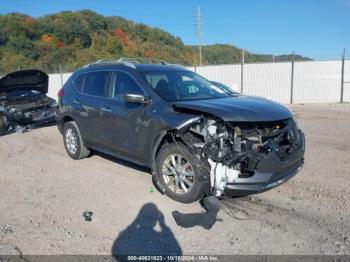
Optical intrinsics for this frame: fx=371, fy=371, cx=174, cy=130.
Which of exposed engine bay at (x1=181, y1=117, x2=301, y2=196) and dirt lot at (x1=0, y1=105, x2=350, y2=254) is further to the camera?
exposed engine bay at (x1=181, y1=117, x2=301, y2=196)

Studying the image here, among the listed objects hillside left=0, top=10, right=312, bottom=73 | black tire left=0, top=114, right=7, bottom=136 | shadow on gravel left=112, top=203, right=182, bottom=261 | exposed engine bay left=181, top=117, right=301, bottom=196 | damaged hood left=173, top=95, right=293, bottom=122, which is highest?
hillside left=0, top=10, right=312, bottom=73

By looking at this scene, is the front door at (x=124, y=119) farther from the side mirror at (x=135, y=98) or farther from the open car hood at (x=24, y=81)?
the open car hood at (x=24, y=81)

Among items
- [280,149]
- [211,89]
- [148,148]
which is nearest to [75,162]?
[148,148]

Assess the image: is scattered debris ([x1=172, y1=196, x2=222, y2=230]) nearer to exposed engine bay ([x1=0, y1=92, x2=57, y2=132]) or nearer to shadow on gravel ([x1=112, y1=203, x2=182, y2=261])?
shadow on gravel ([x1=112, y1=203, x2=182, y2=261])

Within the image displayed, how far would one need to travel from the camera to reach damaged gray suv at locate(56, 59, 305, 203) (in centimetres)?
460

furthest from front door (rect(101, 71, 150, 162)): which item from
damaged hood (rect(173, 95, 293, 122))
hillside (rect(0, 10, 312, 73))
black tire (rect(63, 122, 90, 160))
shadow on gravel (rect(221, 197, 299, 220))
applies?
hillside (rect(0, 10, 312, 73))

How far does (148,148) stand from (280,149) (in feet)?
6.05

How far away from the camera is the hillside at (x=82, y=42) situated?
47.4 metres

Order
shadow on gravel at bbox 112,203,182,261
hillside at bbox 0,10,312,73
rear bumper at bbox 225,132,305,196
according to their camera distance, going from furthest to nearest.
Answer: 1. hillside at bbox 0,10,312,73
2. rear bumper at bbox 225,132,305,196
3. shadow on gravel at bbox 112,203,182,261

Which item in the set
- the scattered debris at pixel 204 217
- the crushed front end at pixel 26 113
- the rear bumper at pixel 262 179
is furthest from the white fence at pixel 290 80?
the scattered debris at pixel 204 217

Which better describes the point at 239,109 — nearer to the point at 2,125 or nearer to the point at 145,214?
the point at 145,214

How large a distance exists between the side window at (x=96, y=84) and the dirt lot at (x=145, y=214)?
139 cm

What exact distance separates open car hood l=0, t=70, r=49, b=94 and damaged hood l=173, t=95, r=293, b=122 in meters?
7.59

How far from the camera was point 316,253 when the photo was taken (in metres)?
3.63
